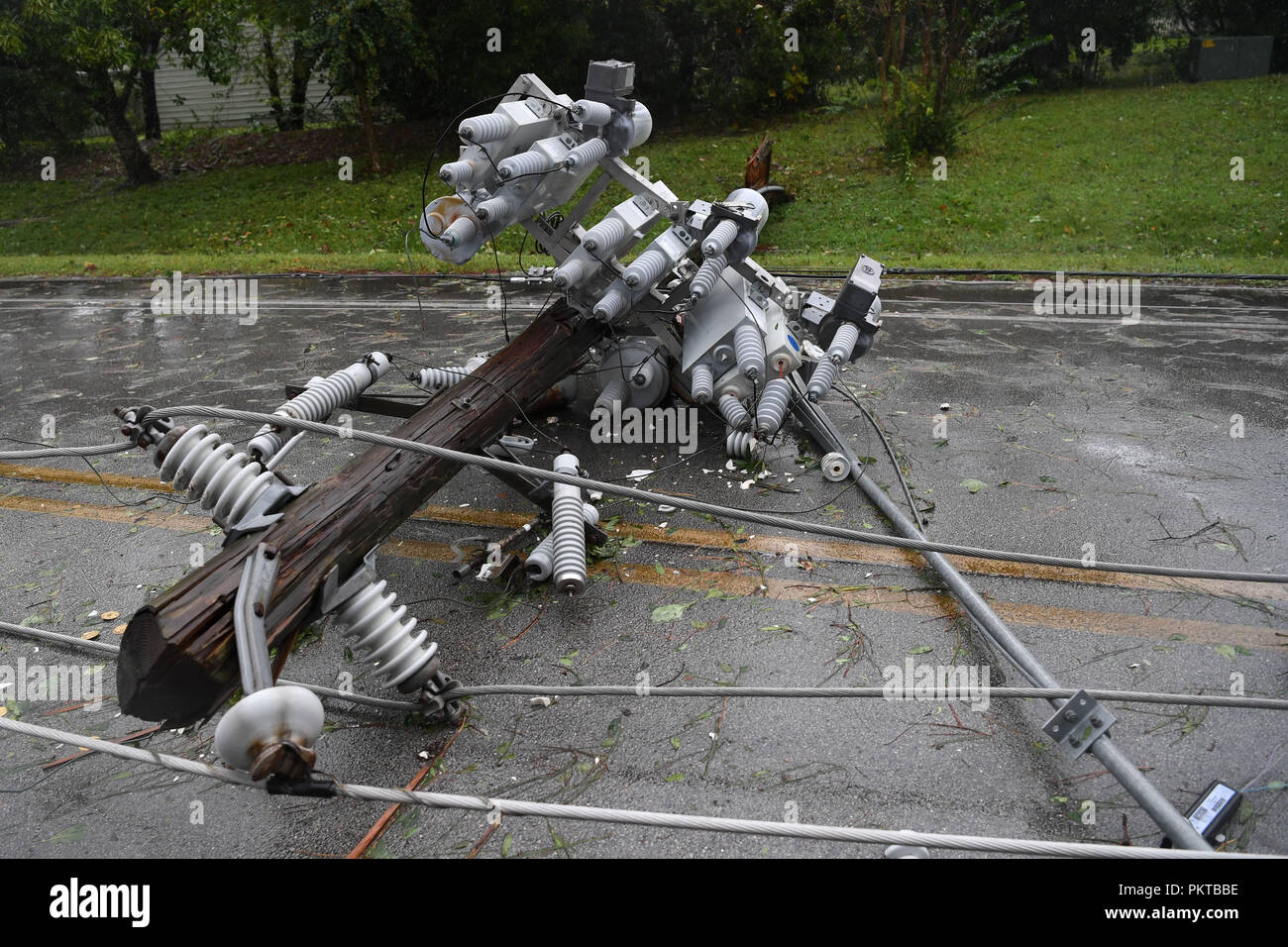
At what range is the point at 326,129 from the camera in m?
22.5

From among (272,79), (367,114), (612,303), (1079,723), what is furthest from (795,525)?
(272,79)

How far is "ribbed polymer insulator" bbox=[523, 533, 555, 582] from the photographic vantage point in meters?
4.68

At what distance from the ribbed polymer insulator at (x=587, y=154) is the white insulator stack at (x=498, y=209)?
0.41 m

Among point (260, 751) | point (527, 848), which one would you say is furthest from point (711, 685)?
point (260, 751)

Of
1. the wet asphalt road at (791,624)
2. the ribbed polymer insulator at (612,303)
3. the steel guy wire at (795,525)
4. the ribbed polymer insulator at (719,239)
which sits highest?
the ribbed polymer insulator at (719,239)

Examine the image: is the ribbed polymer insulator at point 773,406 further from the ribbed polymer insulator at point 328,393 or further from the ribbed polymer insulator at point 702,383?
the ribbed polymer insulator at point 328,393

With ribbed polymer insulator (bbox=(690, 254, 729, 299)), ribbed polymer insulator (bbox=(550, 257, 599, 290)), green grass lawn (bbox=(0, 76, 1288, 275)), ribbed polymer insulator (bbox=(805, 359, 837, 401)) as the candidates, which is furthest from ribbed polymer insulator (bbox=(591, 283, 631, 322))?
green grass lawn (bbox=(0, 76, 1288, 275))

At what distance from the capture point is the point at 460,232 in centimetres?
546

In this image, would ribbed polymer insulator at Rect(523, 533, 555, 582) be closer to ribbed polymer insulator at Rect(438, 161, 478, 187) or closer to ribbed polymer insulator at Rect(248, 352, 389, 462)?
ribbed polymer insulator at Rect(248, 352, 389, 462)

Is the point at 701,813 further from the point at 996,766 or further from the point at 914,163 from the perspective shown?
the point at 914,163

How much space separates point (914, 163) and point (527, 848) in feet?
49.5

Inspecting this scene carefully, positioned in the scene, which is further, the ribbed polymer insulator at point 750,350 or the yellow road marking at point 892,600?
the ribbed polymer insulator at point 750,350

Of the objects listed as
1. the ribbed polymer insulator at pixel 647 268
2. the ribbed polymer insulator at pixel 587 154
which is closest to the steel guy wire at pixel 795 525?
the ribbed polymer insulator at pixel 647 268

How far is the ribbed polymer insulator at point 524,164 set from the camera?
17.5 ft
